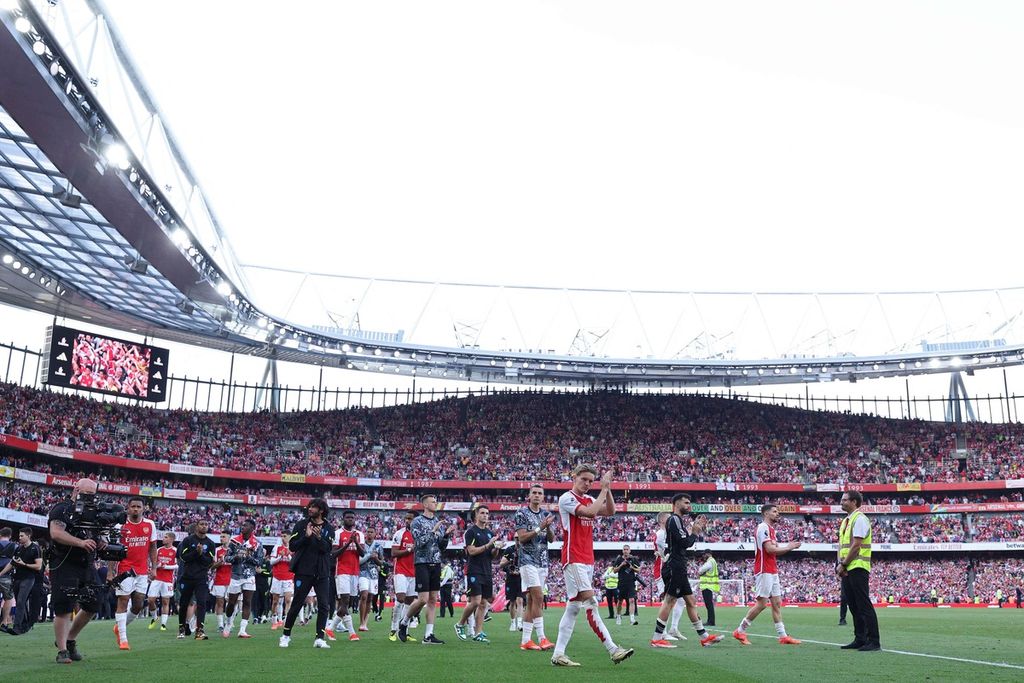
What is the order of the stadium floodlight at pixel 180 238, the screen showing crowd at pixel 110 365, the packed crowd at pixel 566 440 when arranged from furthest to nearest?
the packed crowd at pixel 566 440
the screen showing crowd at pixel 110 365
the stadium floodlight at pixel 180 238

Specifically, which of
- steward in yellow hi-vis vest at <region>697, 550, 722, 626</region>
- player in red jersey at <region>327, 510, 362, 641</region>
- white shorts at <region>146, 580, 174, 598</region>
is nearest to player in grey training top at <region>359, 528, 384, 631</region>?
player in red jersey at <region>327, 510, 362, 641</region>

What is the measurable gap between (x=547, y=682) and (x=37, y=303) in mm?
48843

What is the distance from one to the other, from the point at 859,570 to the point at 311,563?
26.0 feet

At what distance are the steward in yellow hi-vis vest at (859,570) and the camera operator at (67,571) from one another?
9981 mm

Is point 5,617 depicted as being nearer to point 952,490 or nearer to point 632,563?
point 632,563

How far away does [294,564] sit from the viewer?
1306cm

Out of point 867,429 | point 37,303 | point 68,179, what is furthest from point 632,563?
point 867,429

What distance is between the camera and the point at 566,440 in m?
61.0

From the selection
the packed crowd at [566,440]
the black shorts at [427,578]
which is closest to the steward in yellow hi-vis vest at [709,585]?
the black shorts at [427,578]

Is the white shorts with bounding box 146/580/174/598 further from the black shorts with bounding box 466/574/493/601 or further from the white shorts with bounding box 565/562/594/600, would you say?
the white shorts with bounding box 565/562/594/600

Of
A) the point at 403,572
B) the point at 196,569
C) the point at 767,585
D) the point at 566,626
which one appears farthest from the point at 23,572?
the point at 767,585

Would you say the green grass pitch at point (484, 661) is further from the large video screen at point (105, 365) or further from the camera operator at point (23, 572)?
the large video screen at point (105, 365)

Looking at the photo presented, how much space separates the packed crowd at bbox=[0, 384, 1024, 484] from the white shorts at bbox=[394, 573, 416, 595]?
3907 centimetres

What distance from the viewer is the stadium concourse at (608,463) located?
50.5m
